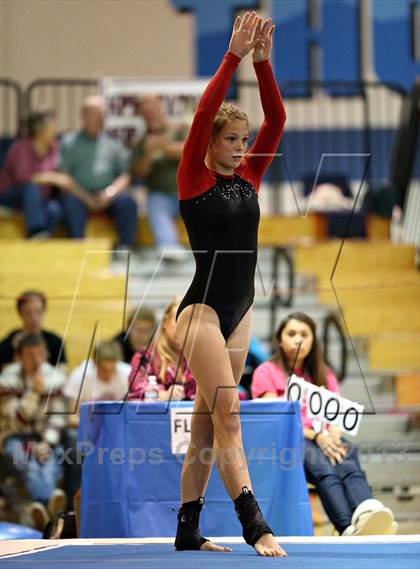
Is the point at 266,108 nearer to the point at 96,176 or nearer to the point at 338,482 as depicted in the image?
the point at 338,482

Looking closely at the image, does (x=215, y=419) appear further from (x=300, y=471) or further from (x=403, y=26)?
(x=403, y=26)

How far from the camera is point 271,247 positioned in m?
8.50

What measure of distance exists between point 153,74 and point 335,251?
278cm

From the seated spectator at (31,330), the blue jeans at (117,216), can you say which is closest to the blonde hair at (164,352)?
the seated spectator at (31,330)

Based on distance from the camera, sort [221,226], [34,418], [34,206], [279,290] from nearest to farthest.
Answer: [221,226], [34,418], [279,290], [34,206]

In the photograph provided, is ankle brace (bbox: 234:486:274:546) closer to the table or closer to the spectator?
the table

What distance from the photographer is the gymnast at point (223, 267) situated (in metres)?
3.47

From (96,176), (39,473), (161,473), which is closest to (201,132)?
(161,473)

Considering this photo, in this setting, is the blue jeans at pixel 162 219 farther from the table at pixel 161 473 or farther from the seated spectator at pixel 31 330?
the table at pixel 161 473

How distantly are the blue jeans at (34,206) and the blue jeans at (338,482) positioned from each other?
12.6ft

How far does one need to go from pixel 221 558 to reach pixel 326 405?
4.53 feet

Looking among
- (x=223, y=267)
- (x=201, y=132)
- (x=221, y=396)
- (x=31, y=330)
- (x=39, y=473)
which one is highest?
(x=201, y=132)

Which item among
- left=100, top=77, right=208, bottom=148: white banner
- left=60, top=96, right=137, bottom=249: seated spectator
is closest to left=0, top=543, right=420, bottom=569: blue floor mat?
left=60, top=96, right=137, bottom=249: seated spectator

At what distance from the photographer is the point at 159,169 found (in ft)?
27.8
